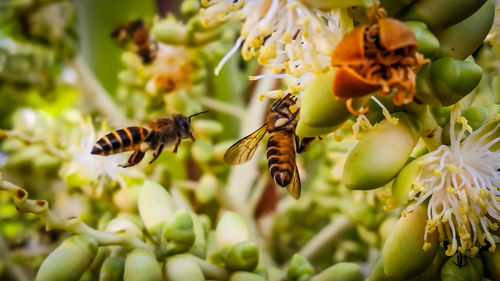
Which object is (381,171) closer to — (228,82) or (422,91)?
(422,91)

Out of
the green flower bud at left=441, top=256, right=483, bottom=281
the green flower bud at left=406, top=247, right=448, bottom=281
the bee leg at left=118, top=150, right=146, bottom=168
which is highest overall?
the bee leg at left=118, top=150, right=146, bottom=168

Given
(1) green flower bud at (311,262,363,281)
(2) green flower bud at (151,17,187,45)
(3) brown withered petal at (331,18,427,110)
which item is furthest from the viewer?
(2) green flower bud at (151,17,187,45)

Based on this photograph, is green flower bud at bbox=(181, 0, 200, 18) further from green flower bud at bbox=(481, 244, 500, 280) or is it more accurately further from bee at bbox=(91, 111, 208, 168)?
green flower bud at bbox=(481, 244, 500, 280)

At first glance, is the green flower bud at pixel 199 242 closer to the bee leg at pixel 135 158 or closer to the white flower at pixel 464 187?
the bee leg at pixel 135 158

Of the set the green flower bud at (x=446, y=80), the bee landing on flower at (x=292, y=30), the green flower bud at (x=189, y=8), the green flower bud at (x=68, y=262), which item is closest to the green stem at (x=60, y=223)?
the green flower bud at (x=68, y=262)

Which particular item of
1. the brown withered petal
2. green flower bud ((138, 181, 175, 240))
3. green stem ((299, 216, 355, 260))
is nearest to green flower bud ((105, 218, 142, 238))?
green flower bud ((138, 181, 175, 240))
